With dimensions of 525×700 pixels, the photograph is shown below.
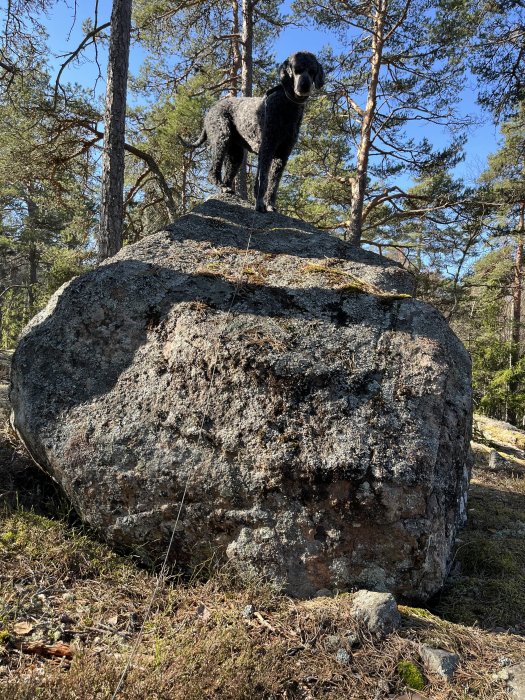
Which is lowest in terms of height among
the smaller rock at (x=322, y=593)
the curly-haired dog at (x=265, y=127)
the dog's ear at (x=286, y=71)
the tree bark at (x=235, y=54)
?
the smaller rock at (x=322, y=593)

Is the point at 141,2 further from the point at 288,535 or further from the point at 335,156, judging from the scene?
the point at 288,535

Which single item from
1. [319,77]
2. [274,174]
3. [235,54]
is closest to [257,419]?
[274,174]

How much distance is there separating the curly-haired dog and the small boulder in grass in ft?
11.2

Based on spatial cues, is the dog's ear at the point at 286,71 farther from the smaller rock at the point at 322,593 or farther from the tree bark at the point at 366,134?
the tree bark at the point at 366,134

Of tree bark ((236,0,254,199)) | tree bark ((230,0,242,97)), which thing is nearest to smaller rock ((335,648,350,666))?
tree bark ((236,0,254,199))

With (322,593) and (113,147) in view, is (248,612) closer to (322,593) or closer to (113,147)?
(322,593)

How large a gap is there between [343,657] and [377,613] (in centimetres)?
24

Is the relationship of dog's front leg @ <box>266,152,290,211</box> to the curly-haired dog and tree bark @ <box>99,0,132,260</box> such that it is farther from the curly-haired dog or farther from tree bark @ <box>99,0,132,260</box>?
tree bark @ <box>99,0,132,260</box>

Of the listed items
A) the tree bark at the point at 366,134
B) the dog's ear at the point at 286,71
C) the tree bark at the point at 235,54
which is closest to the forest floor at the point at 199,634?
the dog's ear at the point at 286,71

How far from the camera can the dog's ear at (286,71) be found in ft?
12.5

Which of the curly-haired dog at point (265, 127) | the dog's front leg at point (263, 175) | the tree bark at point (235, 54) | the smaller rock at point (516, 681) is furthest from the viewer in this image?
the tree bark at point (235, 54)

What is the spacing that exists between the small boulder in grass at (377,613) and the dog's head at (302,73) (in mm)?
3676

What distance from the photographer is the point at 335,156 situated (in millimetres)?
10906

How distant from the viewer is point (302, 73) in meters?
3.70
